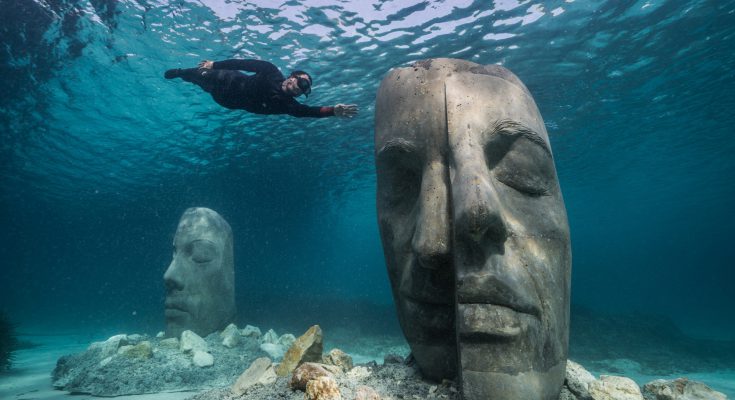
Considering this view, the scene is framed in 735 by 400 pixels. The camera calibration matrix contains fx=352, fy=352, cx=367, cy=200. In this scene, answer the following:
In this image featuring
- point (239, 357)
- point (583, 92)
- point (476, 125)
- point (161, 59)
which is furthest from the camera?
point (583, 92)

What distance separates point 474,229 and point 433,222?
0.34 metres

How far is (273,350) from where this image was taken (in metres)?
7.80

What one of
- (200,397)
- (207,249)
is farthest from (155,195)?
(200,397)

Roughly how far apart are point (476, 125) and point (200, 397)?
3.38 metres

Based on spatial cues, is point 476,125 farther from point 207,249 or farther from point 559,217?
point 207,249

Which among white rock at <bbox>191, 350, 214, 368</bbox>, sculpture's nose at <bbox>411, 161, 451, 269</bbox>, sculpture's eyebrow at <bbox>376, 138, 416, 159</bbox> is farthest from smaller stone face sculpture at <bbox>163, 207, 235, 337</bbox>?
sculpture's nose at <bbox>411, 161, 451, 269</bbox>

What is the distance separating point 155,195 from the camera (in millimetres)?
29406

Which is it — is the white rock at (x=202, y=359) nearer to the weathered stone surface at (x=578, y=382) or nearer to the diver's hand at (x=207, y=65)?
the diver's hand at (x=207, y=65)

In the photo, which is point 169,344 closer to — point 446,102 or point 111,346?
point 111,346

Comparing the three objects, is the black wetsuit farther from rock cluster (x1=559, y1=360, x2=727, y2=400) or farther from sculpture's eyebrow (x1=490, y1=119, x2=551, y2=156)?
rock cluster (x1=559, y1=360, x2=727, y2=400)

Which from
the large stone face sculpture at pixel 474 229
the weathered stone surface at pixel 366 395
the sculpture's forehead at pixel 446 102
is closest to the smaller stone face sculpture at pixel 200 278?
the large stone face sculpture at pixel 474 229

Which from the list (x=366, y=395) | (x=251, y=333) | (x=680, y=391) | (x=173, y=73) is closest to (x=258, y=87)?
(x=173, y=73)

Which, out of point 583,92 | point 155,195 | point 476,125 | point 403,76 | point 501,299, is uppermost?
point 583,92

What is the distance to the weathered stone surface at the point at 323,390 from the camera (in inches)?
88.2
